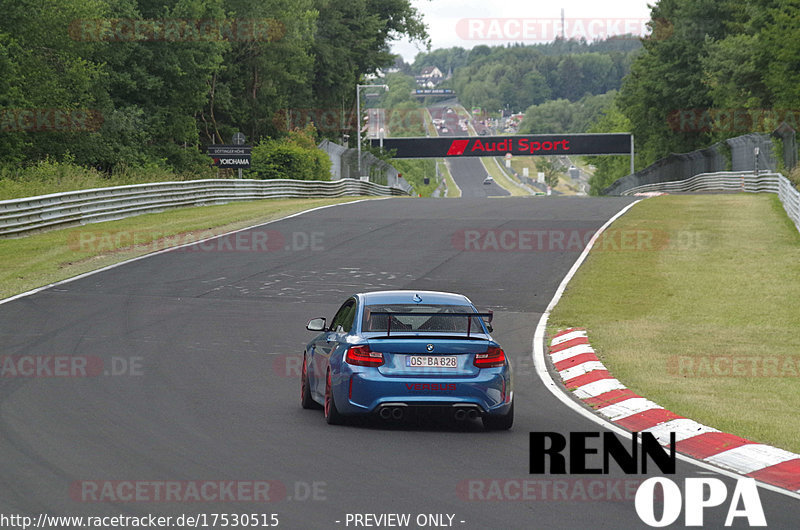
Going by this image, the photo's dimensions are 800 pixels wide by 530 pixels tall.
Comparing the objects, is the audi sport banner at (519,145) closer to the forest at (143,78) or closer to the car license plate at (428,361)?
the forest at (143,78)

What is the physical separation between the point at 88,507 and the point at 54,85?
40.7 metres

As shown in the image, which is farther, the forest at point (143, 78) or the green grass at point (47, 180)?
the forest at point (143, 78)

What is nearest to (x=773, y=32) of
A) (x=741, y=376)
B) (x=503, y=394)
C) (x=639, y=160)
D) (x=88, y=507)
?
(x=741, y=376)

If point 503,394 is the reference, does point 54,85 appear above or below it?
above

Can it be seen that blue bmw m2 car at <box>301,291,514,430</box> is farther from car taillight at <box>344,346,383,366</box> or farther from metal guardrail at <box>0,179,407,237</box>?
metal guardrail at <box>0,179,407,237</box>

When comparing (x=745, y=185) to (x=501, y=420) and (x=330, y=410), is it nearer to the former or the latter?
(x=501, y=420)

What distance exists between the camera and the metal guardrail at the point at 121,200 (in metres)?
28.5

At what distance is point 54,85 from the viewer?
1756 inches

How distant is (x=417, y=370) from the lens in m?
9.68

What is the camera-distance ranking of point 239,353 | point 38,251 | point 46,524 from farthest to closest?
1. point 38,251
2. point 239,353
3. point 46,524

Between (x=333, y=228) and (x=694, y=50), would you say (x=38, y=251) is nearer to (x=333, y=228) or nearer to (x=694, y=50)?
(x=333, y=228)

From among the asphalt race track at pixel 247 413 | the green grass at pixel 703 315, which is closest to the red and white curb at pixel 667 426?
the green grass at pixel 703 315

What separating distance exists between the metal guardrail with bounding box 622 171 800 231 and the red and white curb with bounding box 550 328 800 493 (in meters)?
17.4

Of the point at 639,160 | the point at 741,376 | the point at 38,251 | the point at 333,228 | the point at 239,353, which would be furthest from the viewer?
the point at 639,160
